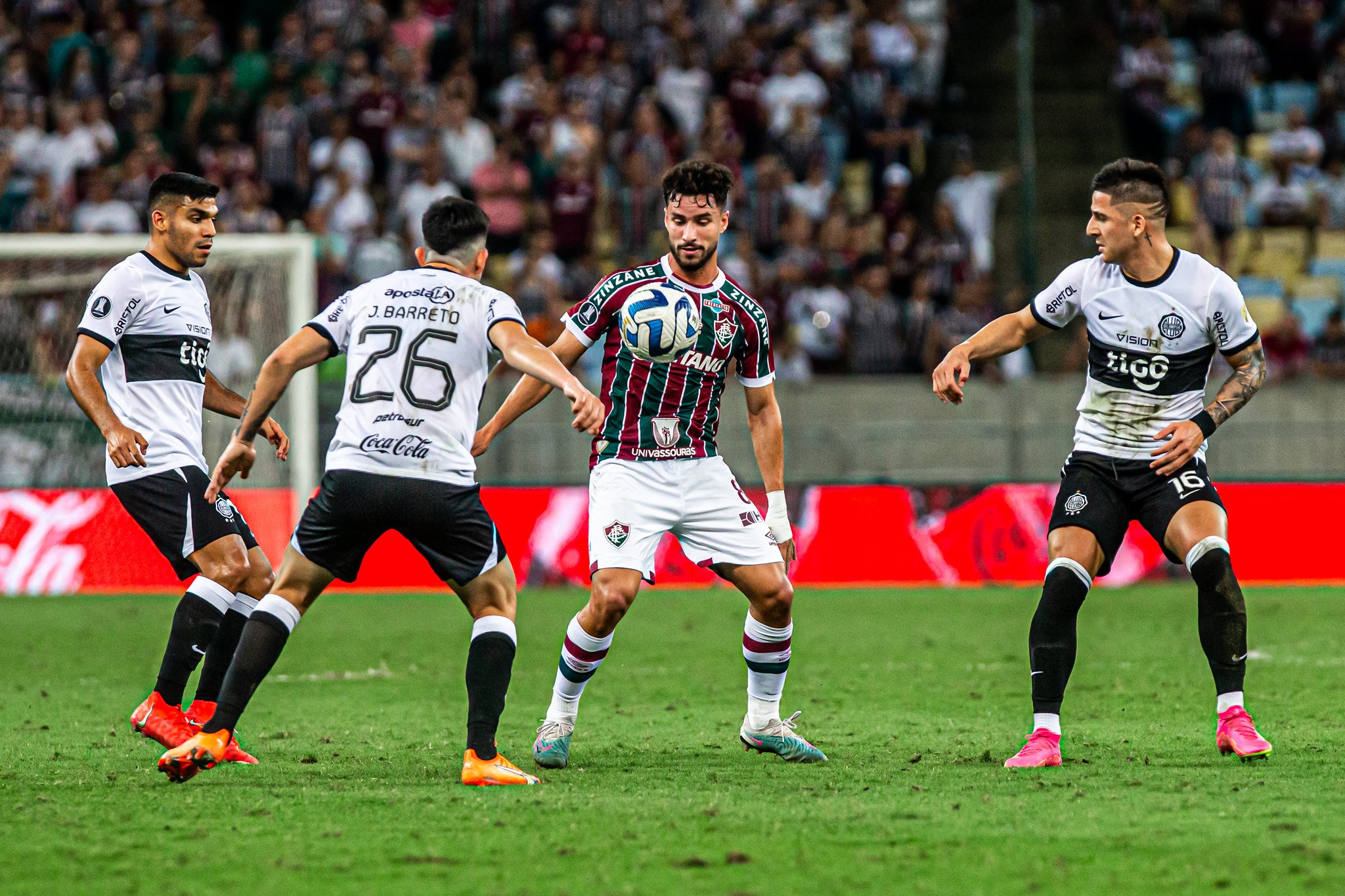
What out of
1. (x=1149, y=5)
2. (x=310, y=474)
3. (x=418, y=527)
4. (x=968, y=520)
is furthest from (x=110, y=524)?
(x=1149, y=5)

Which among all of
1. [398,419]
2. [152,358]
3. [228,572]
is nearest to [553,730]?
[398,419]

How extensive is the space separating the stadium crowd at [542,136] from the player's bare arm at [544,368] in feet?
34.3

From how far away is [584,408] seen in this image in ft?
17.8

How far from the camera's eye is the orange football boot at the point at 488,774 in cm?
586

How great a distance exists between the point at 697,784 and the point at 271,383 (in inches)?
81.6

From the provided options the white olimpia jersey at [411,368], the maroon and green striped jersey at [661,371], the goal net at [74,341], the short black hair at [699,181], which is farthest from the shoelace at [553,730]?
the goal net at [74,341]

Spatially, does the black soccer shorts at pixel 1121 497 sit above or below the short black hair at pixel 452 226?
below

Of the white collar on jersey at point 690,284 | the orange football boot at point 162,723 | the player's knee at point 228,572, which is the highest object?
the white collar on jersey at point 690,284

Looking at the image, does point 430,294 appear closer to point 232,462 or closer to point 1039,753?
point 232,462

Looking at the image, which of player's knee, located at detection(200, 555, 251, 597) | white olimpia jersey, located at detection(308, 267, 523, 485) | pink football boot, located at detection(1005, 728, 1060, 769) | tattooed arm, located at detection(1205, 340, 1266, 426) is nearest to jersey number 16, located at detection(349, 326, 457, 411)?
white olimpia jersey, located at detection(308, 267, 523, 485)

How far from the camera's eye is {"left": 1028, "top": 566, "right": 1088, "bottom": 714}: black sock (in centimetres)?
636

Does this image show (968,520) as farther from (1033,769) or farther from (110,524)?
(1033,769)

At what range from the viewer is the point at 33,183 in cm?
1772

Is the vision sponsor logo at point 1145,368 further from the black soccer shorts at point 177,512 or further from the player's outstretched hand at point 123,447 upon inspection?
the player's outstretched hand at point 123,447
